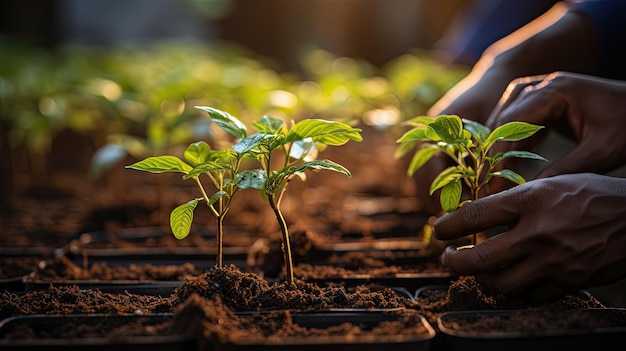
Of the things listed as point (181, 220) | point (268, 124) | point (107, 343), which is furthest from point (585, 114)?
point (107, 343)

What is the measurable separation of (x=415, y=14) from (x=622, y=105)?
9132 mm

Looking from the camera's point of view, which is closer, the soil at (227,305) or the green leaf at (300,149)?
the soil at (227,305)

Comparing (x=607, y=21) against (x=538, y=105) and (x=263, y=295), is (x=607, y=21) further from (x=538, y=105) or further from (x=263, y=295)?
(x=263, y=295)

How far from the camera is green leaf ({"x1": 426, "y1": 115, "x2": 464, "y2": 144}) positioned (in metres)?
1.43

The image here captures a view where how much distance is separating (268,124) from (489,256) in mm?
597

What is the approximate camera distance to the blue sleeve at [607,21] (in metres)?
2.28

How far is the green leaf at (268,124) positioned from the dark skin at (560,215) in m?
0.46

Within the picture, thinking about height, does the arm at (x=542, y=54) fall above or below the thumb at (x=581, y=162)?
above

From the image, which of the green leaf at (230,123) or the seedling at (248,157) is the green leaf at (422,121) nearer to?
the seedling at (248,157)

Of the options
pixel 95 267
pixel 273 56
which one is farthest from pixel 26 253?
pixel 273 56

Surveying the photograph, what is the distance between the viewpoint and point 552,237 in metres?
1.39

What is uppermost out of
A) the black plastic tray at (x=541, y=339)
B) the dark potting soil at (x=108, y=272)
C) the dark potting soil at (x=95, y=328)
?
the dark potting soil at (x=108, y=272)

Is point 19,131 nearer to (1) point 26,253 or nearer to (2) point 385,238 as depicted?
(1) point 26,253

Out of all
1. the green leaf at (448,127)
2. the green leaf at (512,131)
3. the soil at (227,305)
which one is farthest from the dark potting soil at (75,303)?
the green leaf at (512,131)
